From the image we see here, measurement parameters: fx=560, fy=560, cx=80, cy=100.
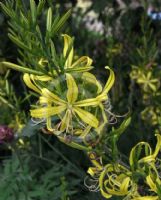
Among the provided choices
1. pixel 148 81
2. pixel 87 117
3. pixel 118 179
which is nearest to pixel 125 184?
pixel 118 179

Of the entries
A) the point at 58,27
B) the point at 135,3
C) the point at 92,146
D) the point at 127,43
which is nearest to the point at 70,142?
the point at 92,146

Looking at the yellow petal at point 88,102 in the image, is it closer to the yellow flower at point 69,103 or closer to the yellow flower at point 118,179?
the yellow flower at point 69,103

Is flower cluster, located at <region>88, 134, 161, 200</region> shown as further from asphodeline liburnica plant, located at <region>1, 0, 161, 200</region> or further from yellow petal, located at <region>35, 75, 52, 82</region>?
yellow petal, located at <region>35, 75, 52, 82</region>

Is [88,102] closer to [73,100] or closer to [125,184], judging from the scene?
[73,100]

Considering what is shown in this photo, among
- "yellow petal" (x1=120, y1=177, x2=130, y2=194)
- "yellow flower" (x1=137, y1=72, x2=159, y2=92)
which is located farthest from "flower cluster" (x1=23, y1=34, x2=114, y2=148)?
"yellow flower" (x1=137, y1=72, x2=159, y2=92)

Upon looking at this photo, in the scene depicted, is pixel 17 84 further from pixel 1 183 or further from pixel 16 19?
pixel 16 19

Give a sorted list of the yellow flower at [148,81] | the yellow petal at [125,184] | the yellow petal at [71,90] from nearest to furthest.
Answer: the yellow petal at [71,90] < the yellow petal at [125,184] < the yellow flower at [148,81]

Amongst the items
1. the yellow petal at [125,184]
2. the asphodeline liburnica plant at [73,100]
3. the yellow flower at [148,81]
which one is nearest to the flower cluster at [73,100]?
the asphodeline liburnica plant at [73,100]
